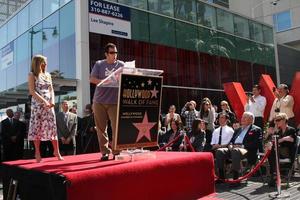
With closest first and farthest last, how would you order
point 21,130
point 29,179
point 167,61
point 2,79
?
1. point 29,179
2. point 21,130
3. point 167,61
4. point 2,79

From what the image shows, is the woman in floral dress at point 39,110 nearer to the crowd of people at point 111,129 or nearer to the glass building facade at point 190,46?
the crowd of people at point 111,129

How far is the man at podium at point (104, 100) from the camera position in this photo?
4844 millimetres

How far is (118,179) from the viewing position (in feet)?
13.4

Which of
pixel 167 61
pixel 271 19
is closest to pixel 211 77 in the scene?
pixel 167 61

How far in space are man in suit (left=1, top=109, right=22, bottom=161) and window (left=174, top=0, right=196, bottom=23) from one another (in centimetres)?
1041

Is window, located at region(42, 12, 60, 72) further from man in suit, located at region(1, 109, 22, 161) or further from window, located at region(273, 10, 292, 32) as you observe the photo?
window, located at region(273, 10, 292, 32)

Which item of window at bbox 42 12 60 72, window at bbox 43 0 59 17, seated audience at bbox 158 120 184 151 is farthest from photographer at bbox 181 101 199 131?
window at bbox 43 0 59 17

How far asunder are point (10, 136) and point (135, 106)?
5950mm

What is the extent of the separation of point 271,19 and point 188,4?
57.5 feet

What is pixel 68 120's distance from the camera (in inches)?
352

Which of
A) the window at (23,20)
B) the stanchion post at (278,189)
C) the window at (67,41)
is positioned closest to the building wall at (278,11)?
the window at (23,20)

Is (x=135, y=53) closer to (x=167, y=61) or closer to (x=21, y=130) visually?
(x=167, y=61)

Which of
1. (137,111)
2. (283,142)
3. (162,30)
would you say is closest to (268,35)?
(162,30)

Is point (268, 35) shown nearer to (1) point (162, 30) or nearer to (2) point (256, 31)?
(2) point (256, 31)
